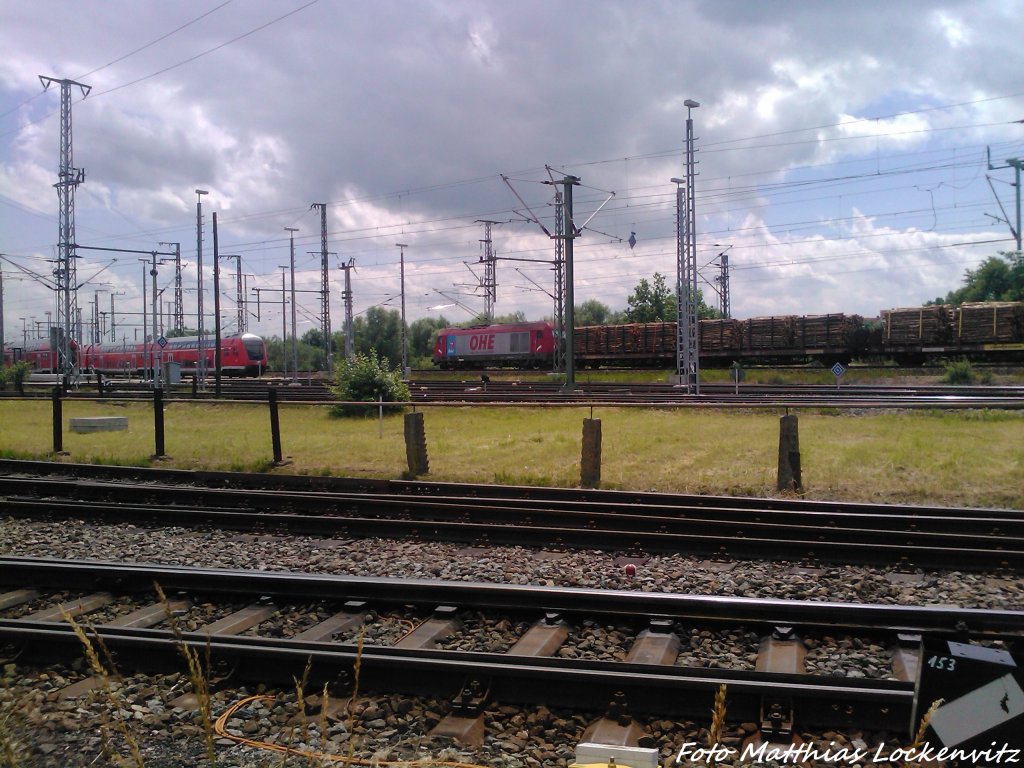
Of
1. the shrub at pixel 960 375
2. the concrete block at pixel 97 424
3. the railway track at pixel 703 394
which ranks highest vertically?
the shrub at pixel 960 375

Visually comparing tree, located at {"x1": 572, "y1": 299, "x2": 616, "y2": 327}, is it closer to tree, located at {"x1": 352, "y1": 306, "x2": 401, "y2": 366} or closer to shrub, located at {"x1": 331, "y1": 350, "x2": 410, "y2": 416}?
tree, located at {"x1": 352, "y1": 306, "x2": 401, "y2": 366}

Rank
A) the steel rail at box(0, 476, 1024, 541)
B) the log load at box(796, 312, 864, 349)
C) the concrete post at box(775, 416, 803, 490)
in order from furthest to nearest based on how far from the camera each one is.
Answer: the log load at box(796, 312, 864, 349) < the concrete post at box(775, 416, 803, 490) < the steel rail at box(0, 476, 1024, 541)

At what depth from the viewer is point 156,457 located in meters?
17.3

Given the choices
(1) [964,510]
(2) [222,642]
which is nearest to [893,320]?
(1) [964,510]

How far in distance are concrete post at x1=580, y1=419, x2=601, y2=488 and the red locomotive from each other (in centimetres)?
4032

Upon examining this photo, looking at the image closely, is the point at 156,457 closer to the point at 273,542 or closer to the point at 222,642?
the point at 273,542

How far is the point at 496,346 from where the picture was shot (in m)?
55.5

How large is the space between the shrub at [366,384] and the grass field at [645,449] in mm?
730

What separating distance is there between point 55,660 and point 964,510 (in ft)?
31.9

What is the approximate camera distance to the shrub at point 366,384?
84.7 ft

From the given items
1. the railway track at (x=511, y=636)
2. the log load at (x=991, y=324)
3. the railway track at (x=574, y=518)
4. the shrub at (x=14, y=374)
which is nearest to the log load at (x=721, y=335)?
the log load at (x=991, y=324)

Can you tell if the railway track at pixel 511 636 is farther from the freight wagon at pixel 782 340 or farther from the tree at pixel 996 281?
the tree at pixel 996 281

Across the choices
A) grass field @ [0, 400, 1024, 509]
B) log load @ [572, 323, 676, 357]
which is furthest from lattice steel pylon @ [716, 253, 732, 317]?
grass field @ [0, 400, 1024, 509]

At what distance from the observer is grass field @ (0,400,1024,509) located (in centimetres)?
1301
